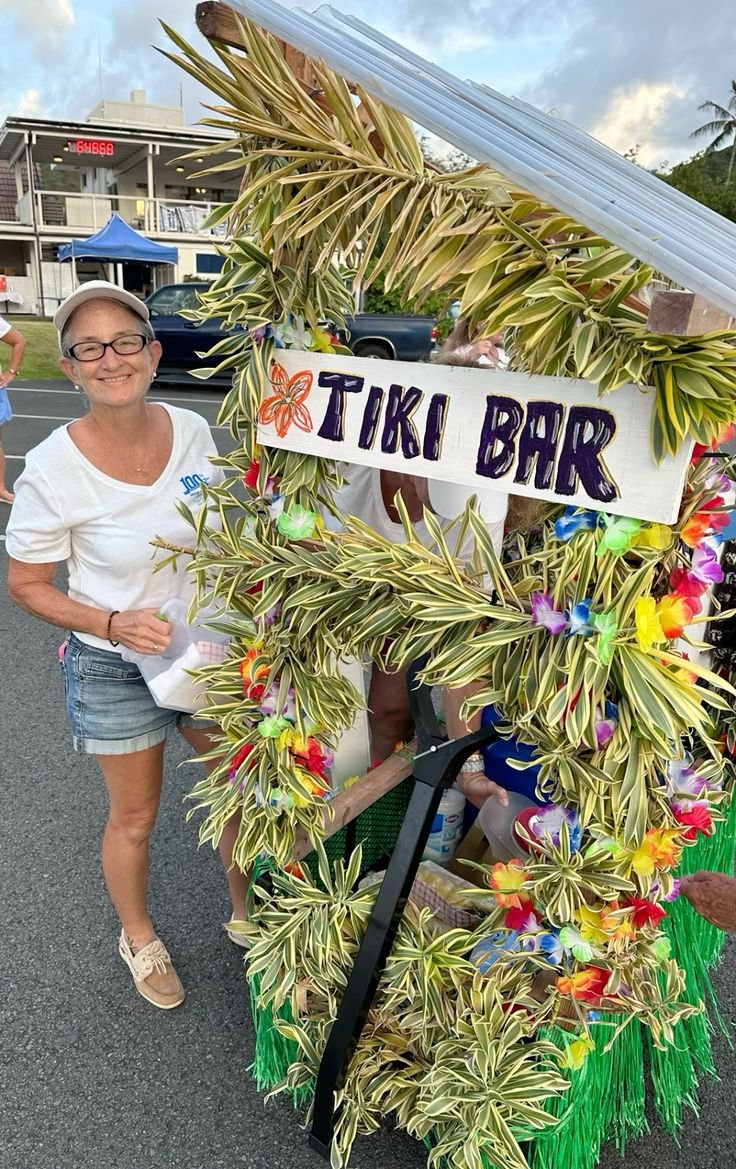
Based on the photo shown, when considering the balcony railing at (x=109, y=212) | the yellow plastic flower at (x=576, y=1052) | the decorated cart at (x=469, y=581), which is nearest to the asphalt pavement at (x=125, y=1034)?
the decorated cart at (x=469, y=581)

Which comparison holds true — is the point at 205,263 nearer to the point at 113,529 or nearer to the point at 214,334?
the point at 214,334

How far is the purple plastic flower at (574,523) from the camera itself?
47.9 inches

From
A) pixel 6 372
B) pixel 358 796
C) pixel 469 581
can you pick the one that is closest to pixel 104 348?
pixel 469 581

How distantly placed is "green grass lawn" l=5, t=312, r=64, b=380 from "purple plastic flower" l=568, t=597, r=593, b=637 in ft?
37.3

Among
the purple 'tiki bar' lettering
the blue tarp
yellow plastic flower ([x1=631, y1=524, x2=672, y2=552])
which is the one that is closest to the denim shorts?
the purple 'tiki bar' lettering

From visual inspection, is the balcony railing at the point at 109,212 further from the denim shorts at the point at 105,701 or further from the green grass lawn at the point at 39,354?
the denim shorts at the point at 105,701

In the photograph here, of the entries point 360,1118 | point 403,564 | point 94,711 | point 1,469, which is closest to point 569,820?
point 403,564

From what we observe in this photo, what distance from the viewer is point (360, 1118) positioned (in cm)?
165

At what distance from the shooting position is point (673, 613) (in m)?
1.25

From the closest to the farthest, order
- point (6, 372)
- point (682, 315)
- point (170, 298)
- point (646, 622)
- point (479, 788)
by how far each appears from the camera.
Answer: point (682, 315) → point (646, 622) → point (479, 788) → point (6, 372) → point (170, 298)

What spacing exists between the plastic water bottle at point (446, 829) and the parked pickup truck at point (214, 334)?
9.38 metres

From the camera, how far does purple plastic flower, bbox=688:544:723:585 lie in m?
1.26

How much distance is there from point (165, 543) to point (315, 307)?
Answer: 619 millimetres

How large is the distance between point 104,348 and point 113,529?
0.41m
